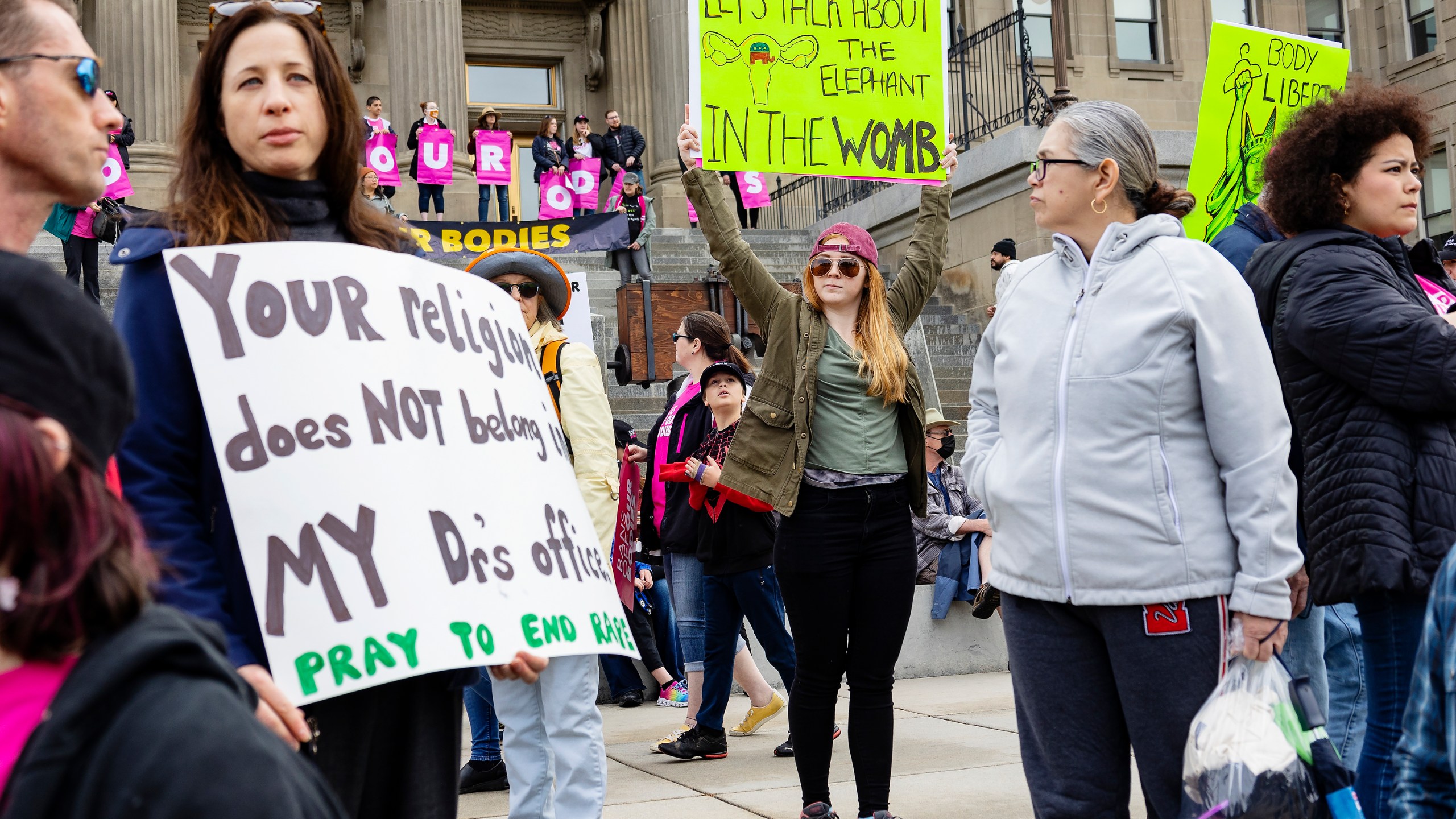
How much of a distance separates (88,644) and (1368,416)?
2842mm

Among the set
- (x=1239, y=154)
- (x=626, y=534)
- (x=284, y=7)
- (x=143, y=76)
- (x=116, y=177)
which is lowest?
(x=626, y=534)

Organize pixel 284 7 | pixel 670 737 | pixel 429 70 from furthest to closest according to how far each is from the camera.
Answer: pixel 429 70 → pixel 670 737 → pixel 284 7

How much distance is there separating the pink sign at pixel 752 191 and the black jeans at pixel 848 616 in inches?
584

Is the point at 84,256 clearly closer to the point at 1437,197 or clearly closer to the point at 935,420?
the point at 935,420

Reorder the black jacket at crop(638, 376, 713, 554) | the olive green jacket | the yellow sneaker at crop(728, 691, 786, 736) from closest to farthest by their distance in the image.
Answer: the olive green jacket → the black jacket at crop(638, 376, 713, 554) → the yellow sneaker at crop(728, 691, 786, 736)

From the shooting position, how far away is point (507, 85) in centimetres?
2709

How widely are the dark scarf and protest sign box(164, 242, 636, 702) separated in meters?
0.10

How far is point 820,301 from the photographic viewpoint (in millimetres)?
4531

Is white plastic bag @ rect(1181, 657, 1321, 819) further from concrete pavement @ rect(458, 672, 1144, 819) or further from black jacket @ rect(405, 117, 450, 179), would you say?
black jacket @ rect(405, 117, 450, 179)

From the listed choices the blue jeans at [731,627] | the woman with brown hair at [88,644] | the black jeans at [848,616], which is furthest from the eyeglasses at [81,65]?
the blue jeans at [731,627]

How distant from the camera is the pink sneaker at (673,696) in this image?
7.75 m

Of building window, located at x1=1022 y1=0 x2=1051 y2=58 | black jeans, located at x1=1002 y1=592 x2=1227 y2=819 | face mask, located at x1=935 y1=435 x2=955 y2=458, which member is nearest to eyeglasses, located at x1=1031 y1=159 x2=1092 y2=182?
black jeans, located at x1=1002 y1=592 x2=1227 y2=819

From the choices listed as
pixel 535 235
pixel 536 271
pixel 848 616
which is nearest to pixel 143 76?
pixel 535 235

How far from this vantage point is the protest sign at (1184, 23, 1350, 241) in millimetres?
5770
